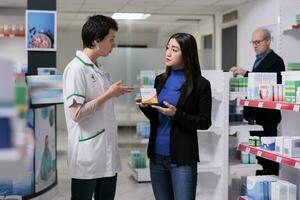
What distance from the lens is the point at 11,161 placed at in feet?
2.95

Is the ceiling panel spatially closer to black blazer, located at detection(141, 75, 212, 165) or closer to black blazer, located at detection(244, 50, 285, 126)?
black blazer, located at detection(244, 50, 285, 126)

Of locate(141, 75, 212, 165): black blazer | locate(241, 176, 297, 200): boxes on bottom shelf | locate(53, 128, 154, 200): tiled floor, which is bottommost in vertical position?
locate(53, 128, 154, 200): tiled floor

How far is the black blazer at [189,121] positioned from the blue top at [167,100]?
0.03m

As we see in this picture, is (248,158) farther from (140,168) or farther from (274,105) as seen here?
(140,168)

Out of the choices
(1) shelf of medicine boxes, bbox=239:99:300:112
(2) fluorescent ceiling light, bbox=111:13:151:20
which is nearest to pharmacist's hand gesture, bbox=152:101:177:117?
(1) shelf of medicine boxes, bbox=239:99:300:112

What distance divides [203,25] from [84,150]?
8566 mm

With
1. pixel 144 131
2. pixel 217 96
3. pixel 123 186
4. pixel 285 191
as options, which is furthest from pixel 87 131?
pixel 144 131

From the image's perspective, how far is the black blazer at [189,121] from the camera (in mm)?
2479

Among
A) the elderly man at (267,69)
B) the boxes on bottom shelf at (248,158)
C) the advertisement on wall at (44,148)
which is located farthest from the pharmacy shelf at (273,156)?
the advertisement on wall at (44,148)

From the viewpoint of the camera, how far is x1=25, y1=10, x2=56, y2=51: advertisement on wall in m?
5.10

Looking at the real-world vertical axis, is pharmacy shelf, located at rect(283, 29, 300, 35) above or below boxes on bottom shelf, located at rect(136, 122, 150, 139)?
above

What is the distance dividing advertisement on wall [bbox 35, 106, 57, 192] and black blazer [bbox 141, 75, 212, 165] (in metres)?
2.47

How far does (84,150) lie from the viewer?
2426mm

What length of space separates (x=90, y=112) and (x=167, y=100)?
481 millimetres
